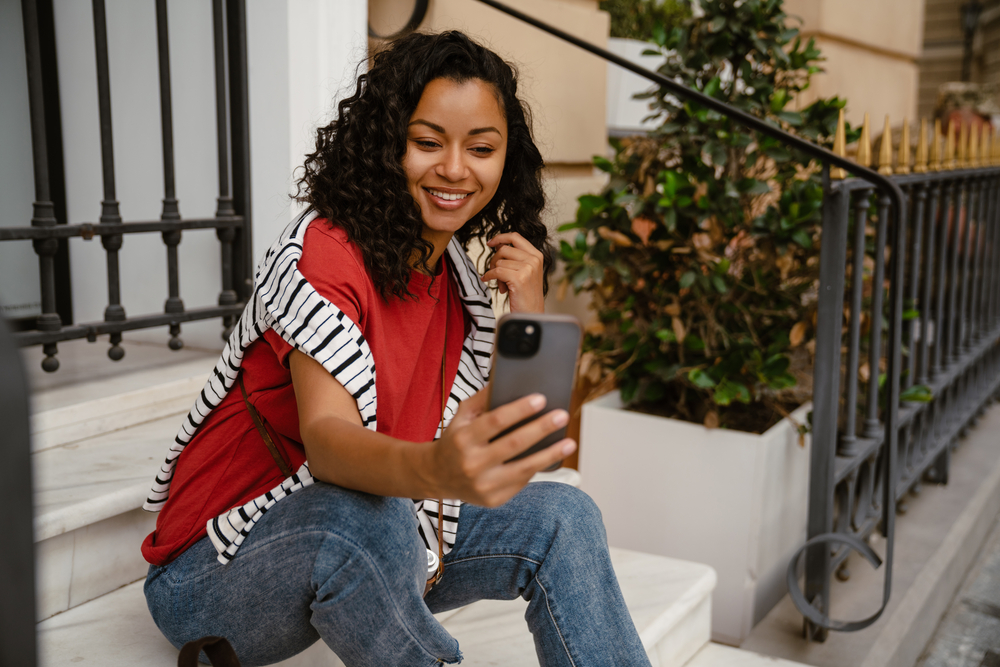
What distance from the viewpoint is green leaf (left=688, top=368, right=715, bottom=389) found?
7.57 feet

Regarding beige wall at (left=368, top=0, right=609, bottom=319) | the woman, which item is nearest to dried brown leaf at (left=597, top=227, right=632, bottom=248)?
beige wall at (left=368, top=0, right=609, bottom=319)

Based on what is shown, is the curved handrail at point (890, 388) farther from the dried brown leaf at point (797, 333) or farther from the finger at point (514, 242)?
the finger at point (514, 242)

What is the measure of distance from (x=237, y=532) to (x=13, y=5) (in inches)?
77.2

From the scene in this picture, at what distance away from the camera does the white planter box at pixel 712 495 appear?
7.41ft

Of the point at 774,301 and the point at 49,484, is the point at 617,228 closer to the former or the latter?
the point at 774,301

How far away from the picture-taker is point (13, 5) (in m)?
2.37

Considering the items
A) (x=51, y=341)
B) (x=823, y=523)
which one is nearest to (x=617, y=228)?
(x=823, y=523)

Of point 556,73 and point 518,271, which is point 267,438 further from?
point 556,73

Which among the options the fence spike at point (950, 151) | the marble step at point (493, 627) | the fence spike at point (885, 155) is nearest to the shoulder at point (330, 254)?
the marble step at point (493, 627)

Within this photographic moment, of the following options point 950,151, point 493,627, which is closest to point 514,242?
point 493,627

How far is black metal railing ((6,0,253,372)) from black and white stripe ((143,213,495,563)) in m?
0.83

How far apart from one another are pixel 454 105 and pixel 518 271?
0.31 meters

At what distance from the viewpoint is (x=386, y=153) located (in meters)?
1.24

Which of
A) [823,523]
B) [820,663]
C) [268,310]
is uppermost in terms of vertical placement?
[268,310]
